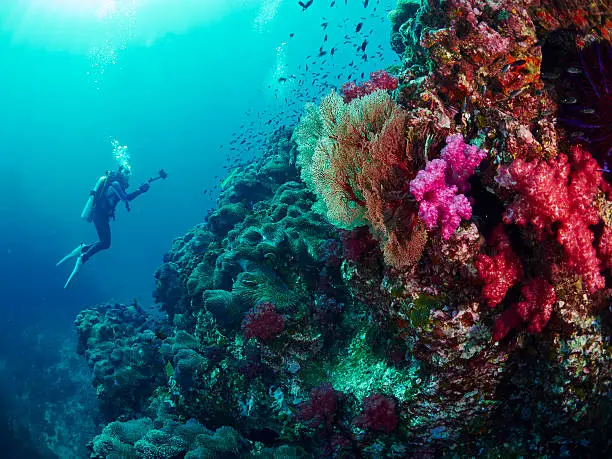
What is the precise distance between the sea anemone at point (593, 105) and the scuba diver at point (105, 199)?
1526 cm

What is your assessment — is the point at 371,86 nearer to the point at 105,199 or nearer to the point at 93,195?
the point at 93,195

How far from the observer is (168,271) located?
13.0 metres

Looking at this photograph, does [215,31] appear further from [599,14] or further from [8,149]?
[599,14]

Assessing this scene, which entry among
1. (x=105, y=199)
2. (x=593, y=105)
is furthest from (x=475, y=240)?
(x=105, y=199)

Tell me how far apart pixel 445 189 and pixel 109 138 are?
114354 millimetres

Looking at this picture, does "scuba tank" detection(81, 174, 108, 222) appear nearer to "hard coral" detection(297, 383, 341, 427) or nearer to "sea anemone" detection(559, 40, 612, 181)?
"hard coral" detection(297, 383, 341, 427)

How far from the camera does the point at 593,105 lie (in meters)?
3.36

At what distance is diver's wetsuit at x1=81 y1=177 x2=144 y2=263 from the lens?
15.6 metres

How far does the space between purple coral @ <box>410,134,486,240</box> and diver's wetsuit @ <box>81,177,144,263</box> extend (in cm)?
1492

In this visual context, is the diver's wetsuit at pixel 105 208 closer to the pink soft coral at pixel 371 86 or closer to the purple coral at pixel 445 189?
the pink soft coral at pixel 371 86

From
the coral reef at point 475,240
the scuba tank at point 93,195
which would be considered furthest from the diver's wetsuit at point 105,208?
the coral reef at point 475,240

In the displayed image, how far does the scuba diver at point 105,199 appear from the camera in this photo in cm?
1563

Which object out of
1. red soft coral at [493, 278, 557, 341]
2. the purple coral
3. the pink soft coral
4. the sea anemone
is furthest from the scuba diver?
the sea anemone

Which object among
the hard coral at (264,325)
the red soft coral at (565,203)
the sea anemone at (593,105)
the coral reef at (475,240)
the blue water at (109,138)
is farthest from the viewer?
the blue water at (109,138)
